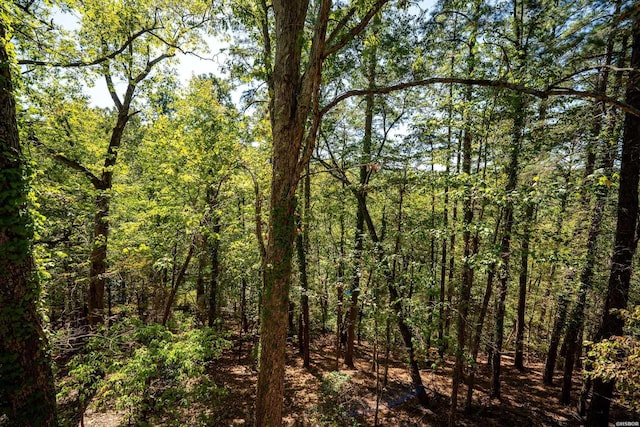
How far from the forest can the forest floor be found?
0.09m

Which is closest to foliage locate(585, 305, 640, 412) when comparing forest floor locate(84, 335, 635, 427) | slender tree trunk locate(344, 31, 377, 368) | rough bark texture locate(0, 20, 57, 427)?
forest floor locate(84, 335, 635, 427)

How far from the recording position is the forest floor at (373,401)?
7828 mm

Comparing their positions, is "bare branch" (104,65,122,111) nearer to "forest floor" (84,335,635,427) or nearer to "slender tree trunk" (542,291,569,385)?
"forest floor" (84,335,635,427)

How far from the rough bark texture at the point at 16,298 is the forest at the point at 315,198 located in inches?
0.9

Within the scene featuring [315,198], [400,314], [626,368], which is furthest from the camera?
[315,198]

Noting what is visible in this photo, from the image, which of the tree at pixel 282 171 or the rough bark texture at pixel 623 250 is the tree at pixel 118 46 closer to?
the tree at pixel 282 171

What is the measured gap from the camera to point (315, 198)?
12.4 m

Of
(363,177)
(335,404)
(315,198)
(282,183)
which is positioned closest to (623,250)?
(363,177)

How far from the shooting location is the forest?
3627 millimetres

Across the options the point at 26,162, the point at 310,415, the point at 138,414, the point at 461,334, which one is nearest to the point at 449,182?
the point at 461,334

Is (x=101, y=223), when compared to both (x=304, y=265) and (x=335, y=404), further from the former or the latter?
(x=335, y=404)

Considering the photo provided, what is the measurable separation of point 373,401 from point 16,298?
382 inches

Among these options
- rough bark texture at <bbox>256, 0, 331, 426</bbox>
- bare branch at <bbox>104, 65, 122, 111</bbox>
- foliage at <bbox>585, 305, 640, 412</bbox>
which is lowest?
foliage at <bbox>585, 305, 640, 412</bbox>

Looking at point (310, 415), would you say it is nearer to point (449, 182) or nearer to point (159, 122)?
point (449, 182)
